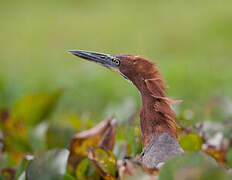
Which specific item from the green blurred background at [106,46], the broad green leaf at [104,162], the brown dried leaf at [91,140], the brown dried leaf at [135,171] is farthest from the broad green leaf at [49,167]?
the green blurred background at [106,46]

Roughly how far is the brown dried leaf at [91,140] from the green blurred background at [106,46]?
121 centimetres

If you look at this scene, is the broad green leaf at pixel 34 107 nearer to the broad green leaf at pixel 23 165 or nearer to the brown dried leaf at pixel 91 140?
the brown dried leaf at pixel 91 140

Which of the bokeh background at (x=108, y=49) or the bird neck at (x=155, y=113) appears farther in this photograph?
the bokeh background at (x=108, y=49)

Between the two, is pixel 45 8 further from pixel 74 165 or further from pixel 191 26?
pixel 74 165

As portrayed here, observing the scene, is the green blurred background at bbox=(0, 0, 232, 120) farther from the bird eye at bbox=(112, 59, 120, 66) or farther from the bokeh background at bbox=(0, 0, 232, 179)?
the bird eye at bbox=(112, 59, 120, 66)

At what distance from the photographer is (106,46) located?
1022 cm

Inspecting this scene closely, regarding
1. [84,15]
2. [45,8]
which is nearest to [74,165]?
[84,15]

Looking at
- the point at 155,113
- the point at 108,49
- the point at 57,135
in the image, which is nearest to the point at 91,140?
the point at 57,135

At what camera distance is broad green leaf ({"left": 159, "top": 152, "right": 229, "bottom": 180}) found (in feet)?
7.36

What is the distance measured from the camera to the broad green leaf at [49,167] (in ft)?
10.5

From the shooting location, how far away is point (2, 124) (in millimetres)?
4711

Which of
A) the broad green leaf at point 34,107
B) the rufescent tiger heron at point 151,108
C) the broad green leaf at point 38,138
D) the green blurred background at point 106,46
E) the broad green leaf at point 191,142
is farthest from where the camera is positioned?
the green blurred background at point 106,46

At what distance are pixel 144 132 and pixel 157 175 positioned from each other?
86 centimetres

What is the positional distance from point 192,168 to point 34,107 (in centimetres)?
300
